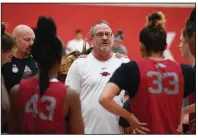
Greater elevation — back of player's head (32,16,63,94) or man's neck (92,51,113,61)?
back of player's head (32,16,63,94)

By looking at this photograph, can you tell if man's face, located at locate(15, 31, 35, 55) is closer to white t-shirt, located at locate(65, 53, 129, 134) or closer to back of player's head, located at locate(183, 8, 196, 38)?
white t-shirt, located at locate(65, 53, 129, 134)

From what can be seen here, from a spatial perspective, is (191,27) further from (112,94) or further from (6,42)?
(6,42)

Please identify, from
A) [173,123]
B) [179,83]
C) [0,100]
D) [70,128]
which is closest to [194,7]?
[179,83]

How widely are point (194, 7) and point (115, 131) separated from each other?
88cm

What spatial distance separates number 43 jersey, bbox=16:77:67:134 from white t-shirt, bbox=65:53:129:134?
0.37 m

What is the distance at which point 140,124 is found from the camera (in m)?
2.47

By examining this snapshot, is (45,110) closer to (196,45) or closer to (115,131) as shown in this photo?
(115,131)

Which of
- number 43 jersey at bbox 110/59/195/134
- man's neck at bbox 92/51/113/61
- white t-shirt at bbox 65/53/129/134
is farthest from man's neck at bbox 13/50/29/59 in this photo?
number 43 jersey at bbox 110/59/195/134

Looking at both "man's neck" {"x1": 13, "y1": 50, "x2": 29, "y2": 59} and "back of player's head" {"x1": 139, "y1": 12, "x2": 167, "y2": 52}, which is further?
"man's neck" {"x1": 13, "y1": 50, "x2": 29, "y2": 59}

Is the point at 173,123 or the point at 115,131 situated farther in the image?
the point at 115,131

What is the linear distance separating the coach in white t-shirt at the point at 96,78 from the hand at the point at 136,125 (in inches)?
13.3

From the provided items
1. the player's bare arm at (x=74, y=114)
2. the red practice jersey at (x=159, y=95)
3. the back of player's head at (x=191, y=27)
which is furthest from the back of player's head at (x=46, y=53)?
the back of player's head at (x=191, y=27)

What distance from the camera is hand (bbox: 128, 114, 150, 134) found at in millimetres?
2461

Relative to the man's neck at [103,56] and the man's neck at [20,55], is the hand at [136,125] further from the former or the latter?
the man's neck at [20,55]
